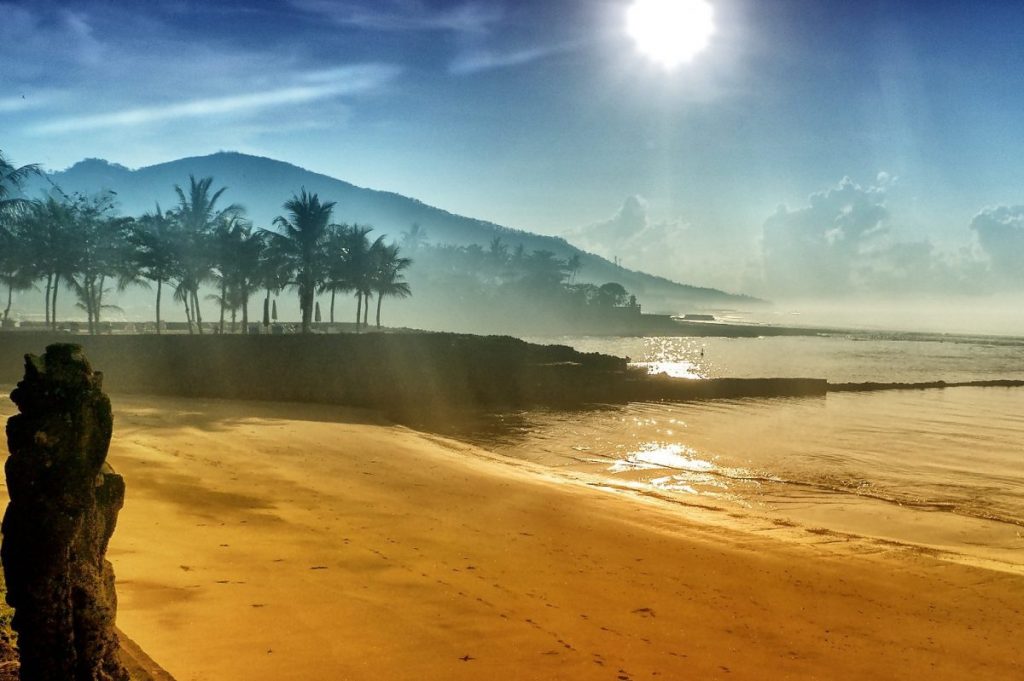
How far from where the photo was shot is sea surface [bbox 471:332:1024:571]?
1384cm

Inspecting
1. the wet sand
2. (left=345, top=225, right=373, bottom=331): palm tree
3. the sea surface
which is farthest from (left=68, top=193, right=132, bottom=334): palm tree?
the wet sand

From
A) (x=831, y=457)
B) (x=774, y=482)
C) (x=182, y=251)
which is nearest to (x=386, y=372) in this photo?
(x=182, y=251)

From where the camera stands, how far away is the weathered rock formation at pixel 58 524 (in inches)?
137

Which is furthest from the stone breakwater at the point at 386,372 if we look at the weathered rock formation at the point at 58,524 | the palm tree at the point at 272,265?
the weathered rock formation at the point at 58,524

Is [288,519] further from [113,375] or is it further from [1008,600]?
[113,375]

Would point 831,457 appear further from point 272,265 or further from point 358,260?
point 358,260

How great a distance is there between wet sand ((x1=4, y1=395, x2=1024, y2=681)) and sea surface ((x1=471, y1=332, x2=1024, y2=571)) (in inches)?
105

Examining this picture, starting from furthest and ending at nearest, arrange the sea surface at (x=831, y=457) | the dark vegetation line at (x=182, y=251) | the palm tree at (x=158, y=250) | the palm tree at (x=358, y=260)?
1. the palm tree at (x=358, y=260)
2. the dark vegetation line at (x=182, y=251)
3. the palm tree at (x=158, y=250)
4. the sea surface at (x=831, y=457)

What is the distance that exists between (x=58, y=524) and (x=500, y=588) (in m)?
4.94

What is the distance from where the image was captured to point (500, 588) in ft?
24.6

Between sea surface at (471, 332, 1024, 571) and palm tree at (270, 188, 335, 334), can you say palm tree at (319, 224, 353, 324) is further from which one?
sea surface at (471, 332, 1024, 571)

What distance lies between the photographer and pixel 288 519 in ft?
31.0

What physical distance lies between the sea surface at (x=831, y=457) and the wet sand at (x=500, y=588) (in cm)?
266

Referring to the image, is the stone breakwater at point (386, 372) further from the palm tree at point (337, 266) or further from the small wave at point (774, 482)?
the palm tree at point (337, 266)
